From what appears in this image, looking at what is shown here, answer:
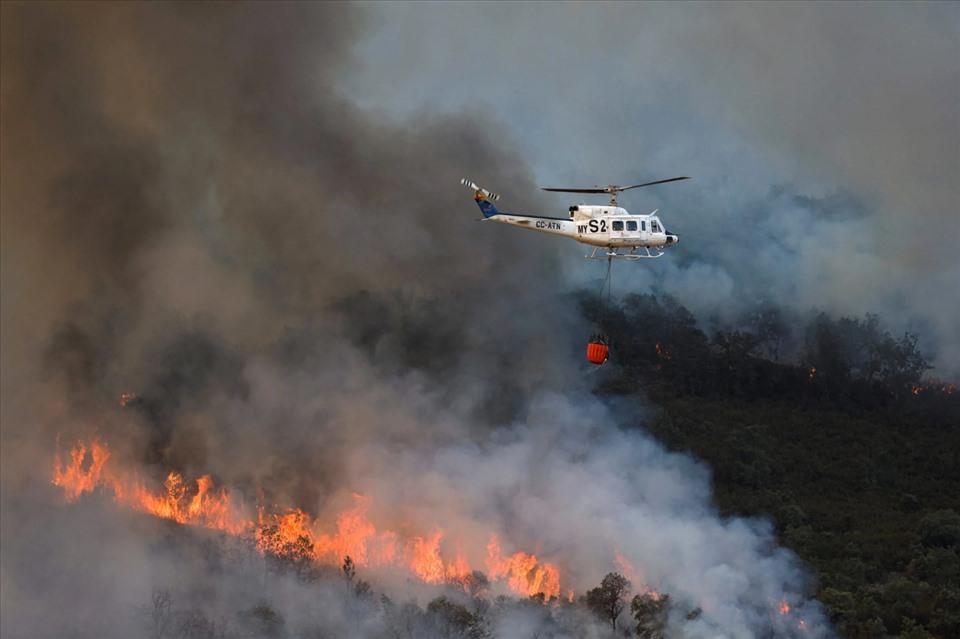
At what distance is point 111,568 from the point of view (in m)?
65.7

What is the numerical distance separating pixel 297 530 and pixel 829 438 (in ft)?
130

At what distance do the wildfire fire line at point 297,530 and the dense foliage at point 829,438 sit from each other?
48.2 feet

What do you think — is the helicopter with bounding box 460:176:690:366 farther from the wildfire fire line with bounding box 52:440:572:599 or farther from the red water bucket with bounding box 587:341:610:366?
the wildfire fire line with bounding box 52:440:572:599

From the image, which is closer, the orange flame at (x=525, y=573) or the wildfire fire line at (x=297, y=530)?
the orange flame at (x=525, y=573)

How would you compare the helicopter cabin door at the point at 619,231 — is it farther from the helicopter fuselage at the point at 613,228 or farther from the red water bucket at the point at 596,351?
the red water bucket at the point at 596,351

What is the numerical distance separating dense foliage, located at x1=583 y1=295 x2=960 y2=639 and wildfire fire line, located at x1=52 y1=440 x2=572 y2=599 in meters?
14.7

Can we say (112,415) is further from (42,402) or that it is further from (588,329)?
(588,329)

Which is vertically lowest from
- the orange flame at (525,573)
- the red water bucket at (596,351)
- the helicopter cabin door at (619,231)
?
the orange flame at (525,573)

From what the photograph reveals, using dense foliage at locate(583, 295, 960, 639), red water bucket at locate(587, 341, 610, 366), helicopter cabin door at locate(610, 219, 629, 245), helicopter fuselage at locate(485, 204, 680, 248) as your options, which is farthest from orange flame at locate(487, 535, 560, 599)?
helicopter cabin door at locate(610, 219, 629, 245)

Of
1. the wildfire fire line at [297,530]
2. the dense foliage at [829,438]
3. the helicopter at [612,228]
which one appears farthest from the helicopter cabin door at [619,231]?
the dense foliage at [829,438]

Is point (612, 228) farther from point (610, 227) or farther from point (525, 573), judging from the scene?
point (525, 573)

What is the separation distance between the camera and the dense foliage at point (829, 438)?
58094 millimetres

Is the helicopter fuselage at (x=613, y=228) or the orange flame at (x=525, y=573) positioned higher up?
the helicopter fuselage at (x=613, y=228)

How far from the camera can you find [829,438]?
82250 mm
